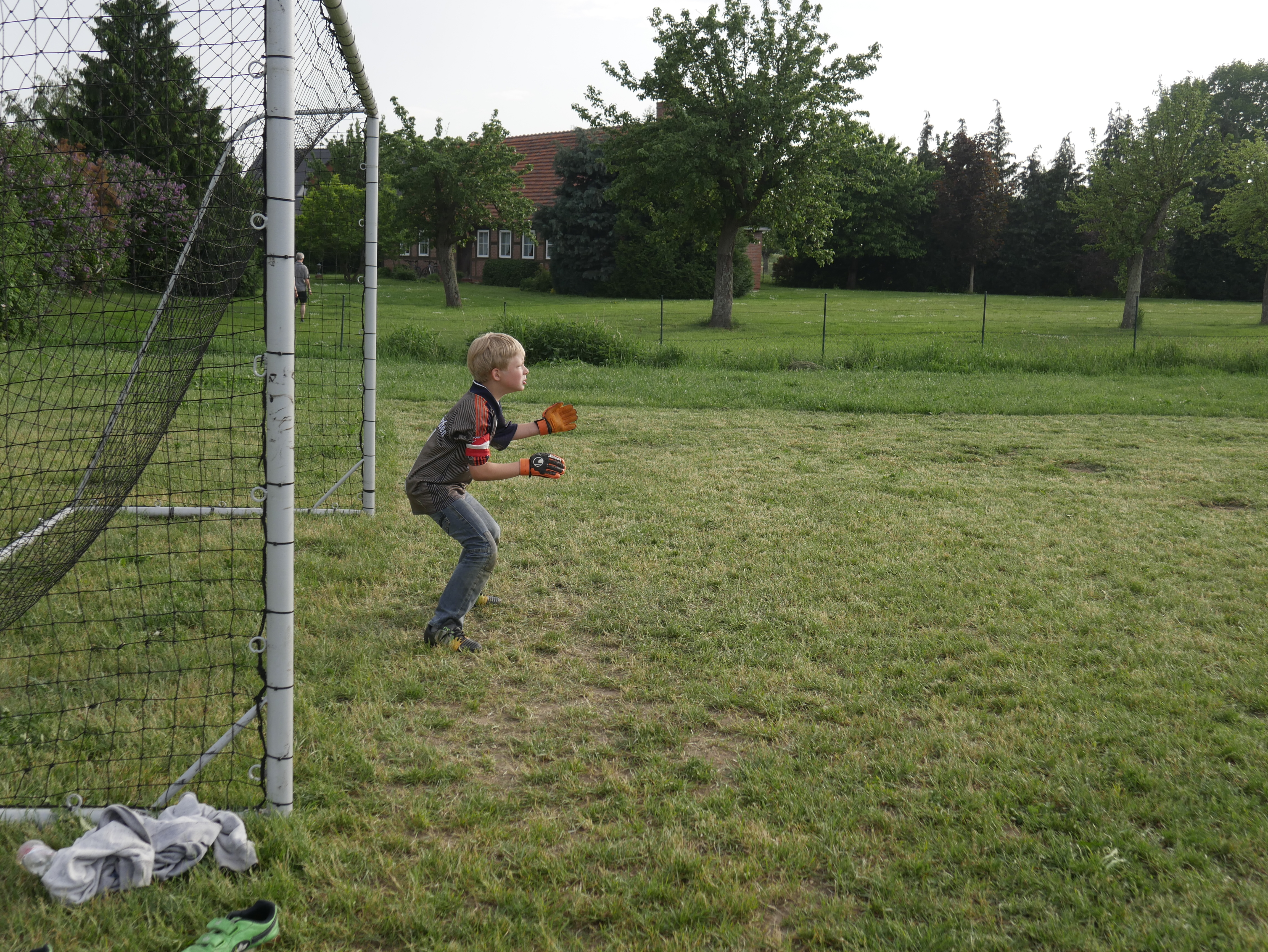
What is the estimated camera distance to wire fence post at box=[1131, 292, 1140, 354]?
680 inches

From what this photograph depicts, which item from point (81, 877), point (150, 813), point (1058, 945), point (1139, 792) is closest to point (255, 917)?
point (81, 877)

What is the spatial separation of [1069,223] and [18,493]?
5773 centimetres

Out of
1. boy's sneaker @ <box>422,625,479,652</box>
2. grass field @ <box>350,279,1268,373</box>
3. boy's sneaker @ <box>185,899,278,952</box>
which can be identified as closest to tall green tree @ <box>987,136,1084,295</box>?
grass field @ <box>350,279,1268,373</box>

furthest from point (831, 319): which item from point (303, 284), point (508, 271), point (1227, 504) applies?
point (1227, 504)

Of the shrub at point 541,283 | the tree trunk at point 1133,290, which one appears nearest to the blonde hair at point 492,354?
the tree trunk at point 1133,290

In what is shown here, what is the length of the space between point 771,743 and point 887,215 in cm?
5653

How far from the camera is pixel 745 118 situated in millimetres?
24391

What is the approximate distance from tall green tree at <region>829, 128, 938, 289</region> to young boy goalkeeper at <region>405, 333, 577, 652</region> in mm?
53158

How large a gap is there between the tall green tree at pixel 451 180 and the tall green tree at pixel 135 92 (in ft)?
87.1

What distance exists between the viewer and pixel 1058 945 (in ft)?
8.13

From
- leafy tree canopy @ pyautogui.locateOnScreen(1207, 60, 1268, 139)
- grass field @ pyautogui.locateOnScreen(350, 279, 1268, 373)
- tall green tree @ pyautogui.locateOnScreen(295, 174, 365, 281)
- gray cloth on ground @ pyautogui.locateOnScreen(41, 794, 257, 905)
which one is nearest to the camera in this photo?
gray cloth on ground @ pyautogui.locateOnScreen(41, 794, 257, 905)

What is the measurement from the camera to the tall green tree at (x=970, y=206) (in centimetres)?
5419

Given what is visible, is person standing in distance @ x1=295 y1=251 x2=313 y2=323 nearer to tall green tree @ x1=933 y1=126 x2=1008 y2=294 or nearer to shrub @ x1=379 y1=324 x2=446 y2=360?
shrub @ x1=379 y1=324 x2=446 y2=360

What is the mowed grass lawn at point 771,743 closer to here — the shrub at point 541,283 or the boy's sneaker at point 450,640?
the boy's sneaker at point 450,640
